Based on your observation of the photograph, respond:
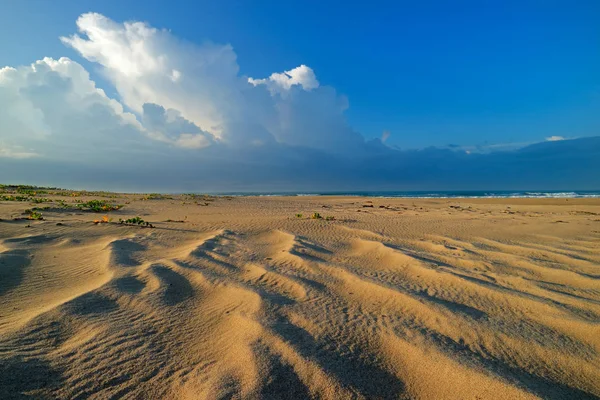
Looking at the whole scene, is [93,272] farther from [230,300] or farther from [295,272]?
[295,272]

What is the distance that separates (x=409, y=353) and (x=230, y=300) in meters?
2.34

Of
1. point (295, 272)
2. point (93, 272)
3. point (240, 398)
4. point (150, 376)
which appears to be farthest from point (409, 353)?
point (93, 272)

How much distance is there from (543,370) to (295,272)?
348 centimetres

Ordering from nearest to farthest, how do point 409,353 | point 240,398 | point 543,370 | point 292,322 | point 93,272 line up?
point 240,398
point 543,370
point 409,353
point 292,322
point 93,272

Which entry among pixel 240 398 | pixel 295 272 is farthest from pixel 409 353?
pixel 295 272

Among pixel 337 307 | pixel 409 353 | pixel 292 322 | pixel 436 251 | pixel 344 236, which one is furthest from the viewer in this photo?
pixel 344 236

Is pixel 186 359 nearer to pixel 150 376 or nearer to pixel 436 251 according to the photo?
pixel 150 376

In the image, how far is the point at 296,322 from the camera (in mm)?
3330

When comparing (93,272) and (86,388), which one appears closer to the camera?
(86,388)

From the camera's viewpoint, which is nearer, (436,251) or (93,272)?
(93,272)

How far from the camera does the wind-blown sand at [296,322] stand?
234 centimetres

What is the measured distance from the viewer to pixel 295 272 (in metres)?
5.22

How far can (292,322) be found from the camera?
10.9ft

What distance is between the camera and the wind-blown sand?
2340 mm
